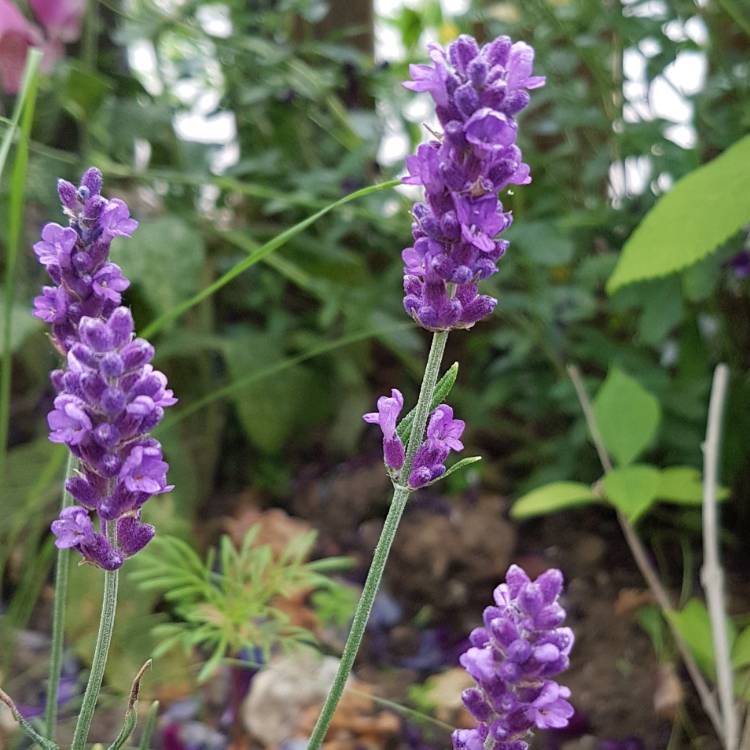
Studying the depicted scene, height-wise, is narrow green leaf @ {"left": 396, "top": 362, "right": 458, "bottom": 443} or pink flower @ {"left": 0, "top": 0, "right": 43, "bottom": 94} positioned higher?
pink flower @ {"left": 0, "top": 0, "right": 43, "bottom": 94}

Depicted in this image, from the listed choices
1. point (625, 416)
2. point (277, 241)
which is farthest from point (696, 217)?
point (277, 241)

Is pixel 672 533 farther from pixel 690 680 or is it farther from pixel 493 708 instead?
pixel 493 708

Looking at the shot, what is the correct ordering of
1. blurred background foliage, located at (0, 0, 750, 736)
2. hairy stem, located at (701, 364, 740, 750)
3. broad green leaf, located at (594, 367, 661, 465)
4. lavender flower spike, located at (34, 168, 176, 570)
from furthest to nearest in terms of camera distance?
1. blurred background foliage, located at (0, 0, 750, 736)
2. broad green leaf, located at (594, 367, 661, 465)
3. hairy stem, located at (701, 364, 740, 750)
4. lavender flower spike, located at (34, 168, 176, 570)

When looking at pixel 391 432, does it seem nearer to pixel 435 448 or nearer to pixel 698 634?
pixel 435 448

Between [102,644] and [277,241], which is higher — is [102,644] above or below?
below

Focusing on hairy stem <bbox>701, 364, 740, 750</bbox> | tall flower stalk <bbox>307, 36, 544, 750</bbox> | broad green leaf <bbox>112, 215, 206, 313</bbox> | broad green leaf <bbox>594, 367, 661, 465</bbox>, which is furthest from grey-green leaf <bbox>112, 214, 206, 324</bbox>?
tall flower stalk <bbox>307, 36, 544, 750</bbox>

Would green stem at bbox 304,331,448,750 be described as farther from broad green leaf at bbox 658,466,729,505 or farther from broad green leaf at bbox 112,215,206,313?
broad green leaf at bbox 112,215,206,313

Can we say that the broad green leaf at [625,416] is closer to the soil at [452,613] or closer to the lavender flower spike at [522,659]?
the soil at [452,613]
